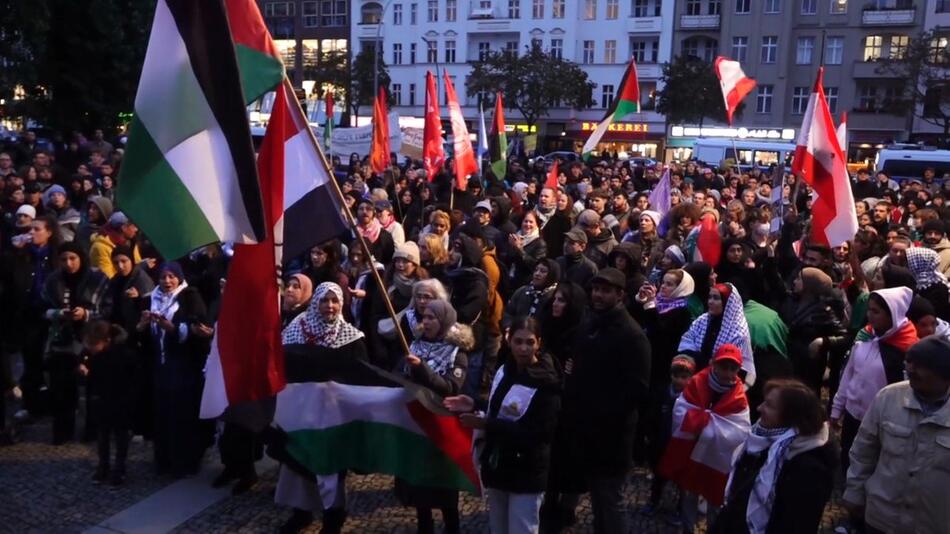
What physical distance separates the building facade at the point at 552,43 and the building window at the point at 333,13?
4.77 meters

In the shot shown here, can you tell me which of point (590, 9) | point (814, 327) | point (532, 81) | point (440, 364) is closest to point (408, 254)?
point (440, 364)

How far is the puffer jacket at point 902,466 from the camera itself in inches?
140

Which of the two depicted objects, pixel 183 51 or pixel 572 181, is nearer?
pixel 183 51

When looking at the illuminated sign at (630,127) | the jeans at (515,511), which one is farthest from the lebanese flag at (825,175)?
the illuminated sign at (630,127)

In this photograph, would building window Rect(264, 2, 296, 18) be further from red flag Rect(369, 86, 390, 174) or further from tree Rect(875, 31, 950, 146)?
red flag Rect(369, 86, 390, 174)

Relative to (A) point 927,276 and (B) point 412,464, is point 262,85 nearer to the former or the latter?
(B) point 412,464

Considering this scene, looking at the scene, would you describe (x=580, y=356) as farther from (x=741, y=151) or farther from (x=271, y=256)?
(x=741, y=151)

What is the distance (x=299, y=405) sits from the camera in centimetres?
469

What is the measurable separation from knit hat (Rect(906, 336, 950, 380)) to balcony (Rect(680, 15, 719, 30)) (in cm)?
5094

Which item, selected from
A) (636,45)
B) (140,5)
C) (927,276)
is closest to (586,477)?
(927,276)

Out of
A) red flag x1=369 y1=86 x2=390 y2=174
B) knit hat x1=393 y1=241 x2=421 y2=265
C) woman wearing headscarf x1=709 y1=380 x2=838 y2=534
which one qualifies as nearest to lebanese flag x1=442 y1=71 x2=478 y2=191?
red flag x1=369 y1=86 x2=390 y2=174

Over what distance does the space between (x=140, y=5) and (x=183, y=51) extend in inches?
878

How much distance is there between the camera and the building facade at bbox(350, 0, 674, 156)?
52781 millimetres

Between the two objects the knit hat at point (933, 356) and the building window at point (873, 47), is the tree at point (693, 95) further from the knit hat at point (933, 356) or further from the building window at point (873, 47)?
the knit hat at point (933, 356)
